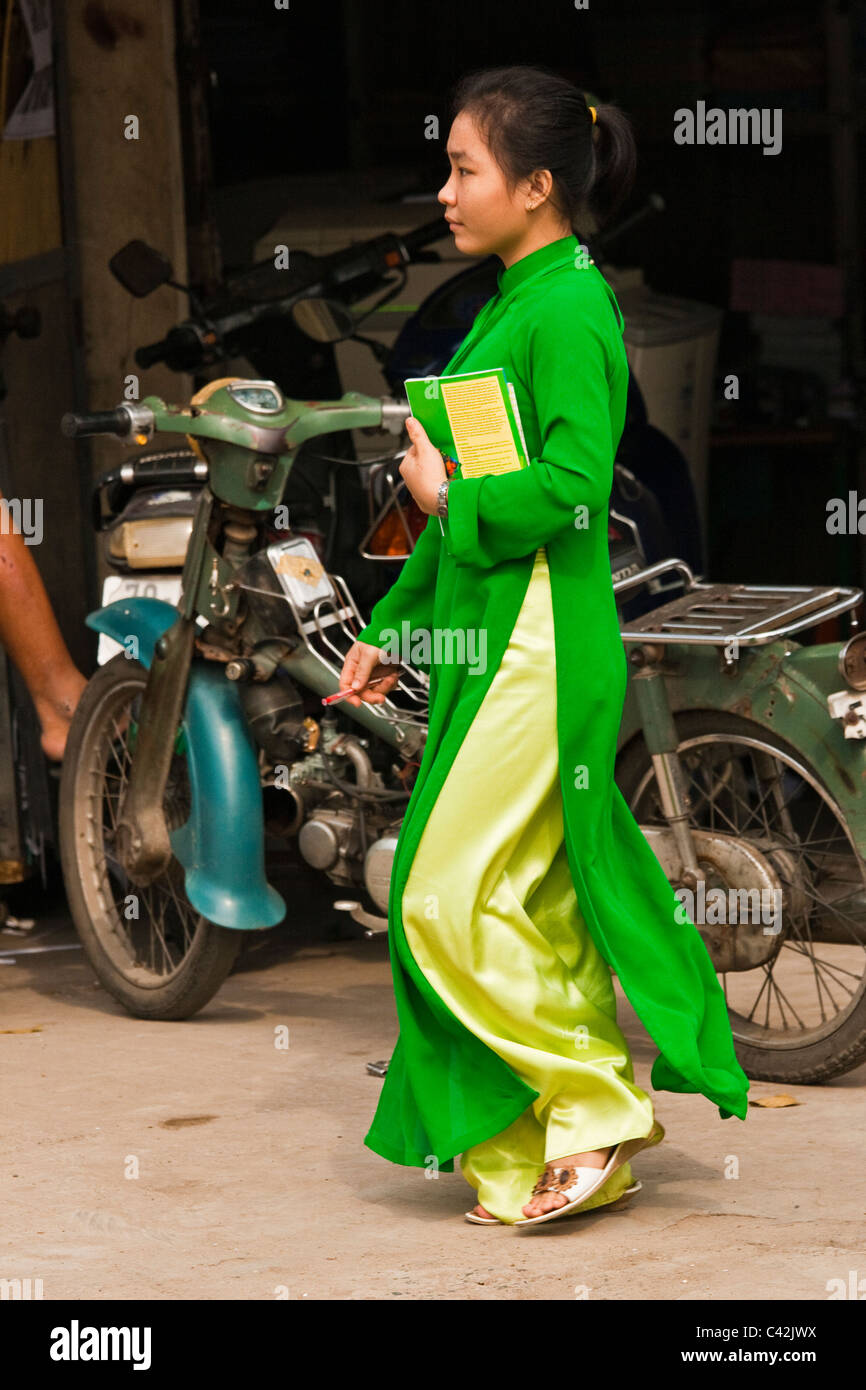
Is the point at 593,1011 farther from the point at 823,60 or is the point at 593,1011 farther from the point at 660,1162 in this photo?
the point at 823,60

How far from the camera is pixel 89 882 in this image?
17.4ft

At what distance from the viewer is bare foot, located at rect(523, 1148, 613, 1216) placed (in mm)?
3371

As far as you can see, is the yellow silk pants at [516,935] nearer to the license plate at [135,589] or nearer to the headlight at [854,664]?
the headlight at [854,664]

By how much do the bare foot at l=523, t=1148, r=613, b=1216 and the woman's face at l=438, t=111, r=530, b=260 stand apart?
4.76 ft

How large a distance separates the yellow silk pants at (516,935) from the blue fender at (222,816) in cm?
134

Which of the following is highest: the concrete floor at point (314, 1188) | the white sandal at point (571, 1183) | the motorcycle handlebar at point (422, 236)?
the motorcycle handlebar at point (422, 236)

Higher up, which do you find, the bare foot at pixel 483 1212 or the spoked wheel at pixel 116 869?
the spoked wheel at pixel 116 869

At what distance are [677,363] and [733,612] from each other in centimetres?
271

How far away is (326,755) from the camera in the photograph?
4871mm

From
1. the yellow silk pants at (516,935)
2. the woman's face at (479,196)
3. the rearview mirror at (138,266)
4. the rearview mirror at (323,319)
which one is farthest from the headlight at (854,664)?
the rearview mirror at (138,266)

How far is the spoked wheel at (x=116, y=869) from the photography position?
506 centimetres

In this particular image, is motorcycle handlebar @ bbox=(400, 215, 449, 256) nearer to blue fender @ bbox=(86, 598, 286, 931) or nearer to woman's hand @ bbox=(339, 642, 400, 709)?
blue fender @ bbox=(86, 598, 286, 931)

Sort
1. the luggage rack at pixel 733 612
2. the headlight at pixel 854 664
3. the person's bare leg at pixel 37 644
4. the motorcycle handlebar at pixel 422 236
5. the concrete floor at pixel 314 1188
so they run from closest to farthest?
the concrete floor at pixel 314 1188 < the headlight at pixel 854 664 < the luggage rack at pixel 733 612 < the person's bare leg at pixel 37 644 < the motorcycle handlebar at pixel 422 236

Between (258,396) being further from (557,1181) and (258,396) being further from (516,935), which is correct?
(557,1181)
